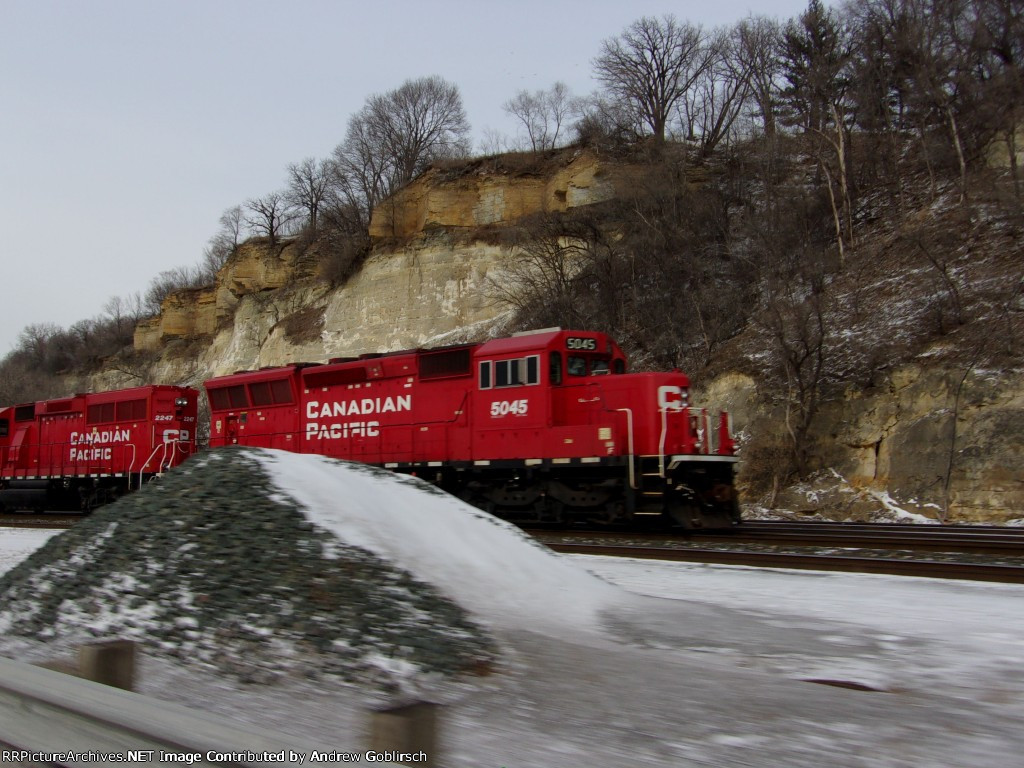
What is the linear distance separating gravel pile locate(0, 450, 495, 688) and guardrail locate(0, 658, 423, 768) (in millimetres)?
1216

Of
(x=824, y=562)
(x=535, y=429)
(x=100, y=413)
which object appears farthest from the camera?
(x=100, y=413)

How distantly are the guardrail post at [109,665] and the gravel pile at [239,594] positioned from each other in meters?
0.86

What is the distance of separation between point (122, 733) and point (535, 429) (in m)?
12.4

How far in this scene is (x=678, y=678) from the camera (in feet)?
15.7

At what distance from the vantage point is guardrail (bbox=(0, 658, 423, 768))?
9.47ft

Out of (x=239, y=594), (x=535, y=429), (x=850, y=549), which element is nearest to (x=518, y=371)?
(x=535, y=429)

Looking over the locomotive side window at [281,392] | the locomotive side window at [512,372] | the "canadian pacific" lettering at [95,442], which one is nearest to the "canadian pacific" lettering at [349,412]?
the locomotive side window at [281,392]

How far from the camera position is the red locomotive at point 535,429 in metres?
14.6

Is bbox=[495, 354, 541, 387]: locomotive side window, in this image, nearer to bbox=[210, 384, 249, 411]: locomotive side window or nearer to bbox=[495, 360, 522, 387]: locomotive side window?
bbox=[495, 360, 522, 387]: locomotive side window

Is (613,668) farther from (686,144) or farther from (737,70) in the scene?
(737,70)

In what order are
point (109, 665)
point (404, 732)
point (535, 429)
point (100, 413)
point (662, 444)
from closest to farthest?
1. point (404, 732)
2. point (109, 665)
3. point (662, 444)
4. point (535, 429)
5. point (100, 413)

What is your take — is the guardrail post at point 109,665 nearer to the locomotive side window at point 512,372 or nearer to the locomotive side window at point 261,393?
the locomotive side window at point 512,372

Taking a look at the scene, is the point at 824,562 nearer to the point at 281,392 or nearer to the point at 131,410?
the point at 281,392

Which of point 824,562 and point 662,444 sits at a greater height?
point 662,444
